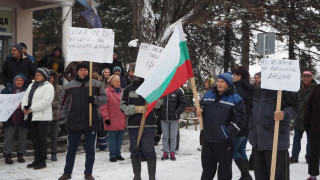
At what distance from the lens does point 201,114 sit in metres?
6.08

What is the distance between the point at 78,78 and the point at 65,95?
1.10 feet

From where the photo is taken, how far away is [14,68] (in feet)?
33.7

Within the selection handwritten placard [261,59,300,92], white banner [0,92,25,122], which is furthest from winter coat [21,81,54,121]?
handwritten placard [261,59,300,92]

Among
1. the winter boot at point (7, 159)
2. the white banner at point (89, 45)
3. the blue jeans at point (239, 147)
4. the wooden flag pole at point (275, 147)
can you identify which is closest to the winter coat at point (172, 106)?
the blue jeans at point (239, 147)

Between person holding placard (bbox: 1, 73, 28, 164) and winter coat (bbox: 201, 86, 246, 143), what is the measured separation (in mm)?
4393

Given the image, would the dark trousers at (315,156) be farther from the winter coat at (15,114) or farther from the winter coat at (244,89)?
the winter coat at (15,114)

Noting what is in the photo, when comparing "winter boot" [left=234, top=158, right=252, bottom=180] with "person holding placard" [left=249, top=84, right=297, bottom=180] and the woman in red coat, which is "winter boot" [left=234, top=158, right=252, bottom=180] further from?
the woman in red coat

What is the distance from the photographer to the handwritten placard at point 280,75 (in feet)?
19.9

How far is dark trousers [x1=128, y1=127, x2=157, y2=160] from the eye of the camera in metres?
7.18

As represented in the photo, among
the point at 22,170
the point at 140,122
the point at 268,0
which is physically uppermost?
the point at 268,0

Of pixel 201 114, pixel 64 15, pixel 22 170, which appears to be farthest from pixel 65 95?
pixel 64 15

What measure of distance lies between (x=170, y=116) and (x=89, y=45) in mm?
2879

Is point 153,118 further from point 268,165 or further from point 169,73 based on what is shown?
point 268,165

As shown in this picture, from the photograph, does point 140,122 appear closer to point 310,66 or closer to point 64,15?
point 64,15
